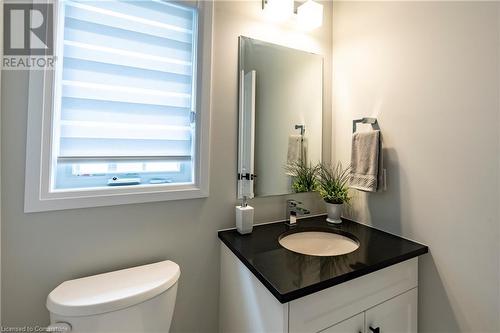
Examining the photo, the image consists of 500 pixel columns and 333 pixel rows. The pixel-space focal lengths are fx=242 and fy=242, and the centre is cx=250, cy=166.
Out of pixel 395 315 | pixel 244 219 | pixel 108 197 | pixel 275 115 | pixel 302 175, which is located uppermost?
pixel 275 115

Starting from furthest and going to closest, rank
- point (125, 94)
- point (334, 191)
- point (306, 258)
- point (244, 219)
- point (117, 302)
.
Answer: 1. point (334, 191)
2. point (244, 219)
3. point (125, 94)
4. point (306, 258)
5. point (117, 302)

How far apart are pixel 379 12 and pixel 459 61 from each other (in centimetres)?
55

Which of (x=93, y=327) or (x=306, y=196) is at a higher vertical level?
(x=306, y=196)

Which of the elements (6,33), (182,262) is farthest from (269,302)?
(6,33)

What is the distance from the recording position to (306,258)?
100cm

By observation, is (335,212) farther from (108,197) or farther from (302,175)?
(108,197)

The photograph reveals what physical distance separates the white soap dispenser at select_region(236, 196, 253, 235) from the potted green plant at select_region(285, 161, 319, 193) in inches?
15.8

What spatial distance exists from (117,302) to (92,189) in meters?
0.47

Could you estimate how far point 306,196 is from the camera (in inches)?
62.1

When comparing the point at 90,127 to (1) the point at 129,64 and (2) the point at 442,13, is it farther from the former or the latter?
(2) the point at 442,13

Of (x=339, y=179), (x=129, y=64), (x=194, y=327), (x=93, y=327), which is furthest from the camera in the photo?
(x=339, y=179)

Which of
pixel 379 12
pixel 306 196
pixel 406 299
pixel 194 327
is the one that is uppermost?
pixel 379 12

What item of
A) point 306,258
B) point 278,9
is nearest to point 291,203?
point 306,258

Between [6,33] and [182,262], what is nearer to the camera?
[6,33]
